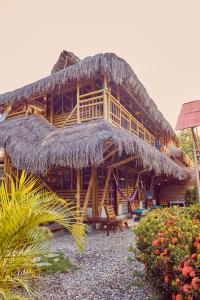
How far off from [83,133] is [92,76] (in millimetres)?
2173

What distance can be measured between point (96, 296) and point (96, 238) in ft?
10.7

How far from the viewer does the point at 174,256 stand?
2.29m

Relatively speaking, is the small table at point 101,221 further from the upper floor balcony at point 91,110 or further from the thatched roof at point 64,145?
the upper floor balcony at point 91,110

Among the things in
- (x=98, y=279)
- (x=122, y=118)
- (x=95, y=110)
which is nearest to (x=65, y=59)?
(x=122, y=118)

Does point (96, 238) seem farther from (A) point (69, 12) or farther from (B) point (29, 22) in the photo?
(B) point (29, 22)

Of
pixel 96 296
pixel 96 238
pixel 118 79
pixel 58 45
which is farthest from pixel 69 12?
pixel 96 296

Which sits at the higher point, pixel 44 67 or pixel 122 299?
pixel 44 67

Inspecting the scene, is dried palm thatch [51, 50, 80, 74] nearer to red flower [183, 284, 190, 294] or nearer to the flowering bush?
the flowering bush

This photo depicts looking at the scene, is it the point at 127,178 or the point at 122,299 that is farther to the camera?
the point at 127,178

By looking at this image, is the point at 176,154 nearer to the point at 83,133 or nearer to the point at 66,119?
the point at 66,119

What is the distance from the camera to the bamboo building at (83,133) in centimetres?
648

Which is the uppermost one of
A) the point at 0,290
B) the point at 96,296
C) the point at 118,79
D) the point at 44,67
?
the point at 44,67

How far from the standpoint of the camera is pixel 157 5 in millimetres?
6859

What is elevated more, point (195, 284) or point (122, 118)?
point (122, 118)
